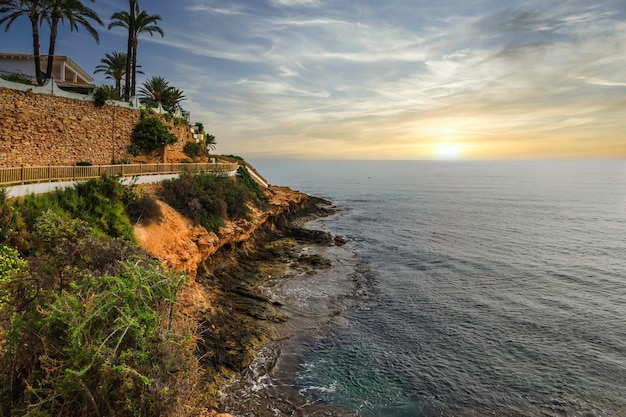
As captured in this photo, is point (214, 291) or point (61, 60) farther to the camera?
point (61, 60)

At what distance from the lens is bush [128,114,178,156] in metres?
31.8

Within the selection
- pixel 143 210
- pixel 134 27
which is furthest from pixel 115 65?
pixel 143 210

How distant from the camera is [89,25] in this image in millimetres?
29688

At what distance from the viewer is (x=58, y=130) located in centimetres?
2486

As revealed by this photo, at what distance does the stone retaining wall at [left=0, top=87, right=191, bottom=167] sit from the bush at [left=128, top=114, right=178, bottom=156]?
59 centimetres

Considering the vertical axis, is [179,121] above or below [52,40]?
below

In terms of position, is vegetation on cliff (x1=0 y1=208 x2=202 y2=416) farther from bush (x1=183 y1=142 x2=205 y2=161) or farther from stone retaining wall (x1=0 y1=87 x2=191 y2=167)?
bush (x1=183 y1=142 x2=205 y2=161)

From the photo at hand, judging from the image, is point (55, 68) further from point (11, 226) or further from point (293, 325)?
point (293, 325)

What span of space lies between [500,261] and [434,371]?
63.3ft

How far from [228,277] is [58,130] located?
52.5ft

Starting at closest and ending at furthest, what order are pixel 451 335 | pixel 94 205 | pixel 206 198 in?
pixel 94 205
pixel 451 335
pixel 206 198

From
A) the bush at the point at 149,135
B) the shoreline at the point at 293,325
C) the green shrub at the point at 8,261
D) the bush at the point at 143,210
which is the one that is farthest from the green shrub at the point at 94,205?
the bush at the point at 149,135

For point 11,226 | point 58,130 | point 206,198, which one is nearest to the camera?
point 11,226

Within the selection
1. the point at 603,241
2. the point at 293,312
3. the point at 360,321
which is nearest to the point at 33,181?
the point at 293,312
